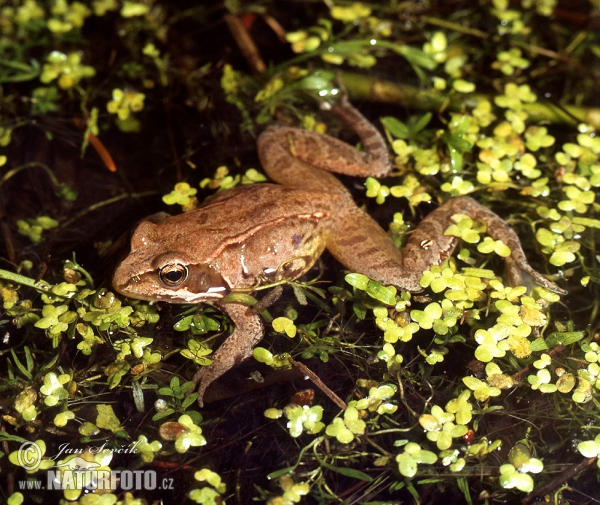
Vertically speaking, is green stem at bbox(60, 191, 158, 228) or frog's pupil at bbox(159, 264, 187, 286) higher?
frog's pupil at bbox(159, 264, 187, 286)

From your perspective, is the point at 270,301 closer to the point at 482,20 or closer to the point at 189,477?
the point at 189,477

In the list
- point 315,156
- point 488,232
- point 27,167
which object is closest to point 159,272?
point 315,156

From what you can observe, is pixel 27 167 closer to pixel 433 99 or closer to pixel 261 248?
pixel 261 248

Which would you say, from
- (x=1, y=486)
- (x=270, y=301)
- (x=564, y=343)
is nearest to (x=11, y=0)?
(x=270, y=301)

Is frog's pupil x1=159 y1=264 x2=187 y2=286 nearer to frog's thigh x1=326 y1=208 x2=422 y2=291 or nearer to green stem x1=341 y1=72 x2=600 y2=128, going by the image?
frog's thigh x1=326 y1=208 x2=422 y2=291

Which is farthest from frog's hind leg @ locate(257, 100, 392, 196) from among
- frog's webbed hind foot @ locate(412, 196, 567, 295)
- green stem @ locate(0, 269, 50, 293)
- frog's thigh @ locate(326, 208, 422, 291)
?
green stem @ locate(0, 269, 50, 293)

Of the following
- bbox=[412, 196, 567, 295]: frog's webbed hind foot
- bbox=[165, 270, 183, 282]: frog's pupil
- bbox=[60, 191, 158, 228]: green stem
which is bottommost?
bbox=[412, 196, 567, 295]: frog's webbed hind foot

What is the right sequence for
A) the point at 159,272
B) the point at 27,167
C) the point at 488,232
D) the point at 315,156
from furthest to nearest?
the point at 27,167 < the point at 315,156 < the point at 488,232 < the point at 159,272

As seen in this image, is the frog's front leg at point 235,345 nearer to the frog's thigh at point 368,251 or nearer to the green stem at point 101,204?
the frog's thigh at point 368,251
